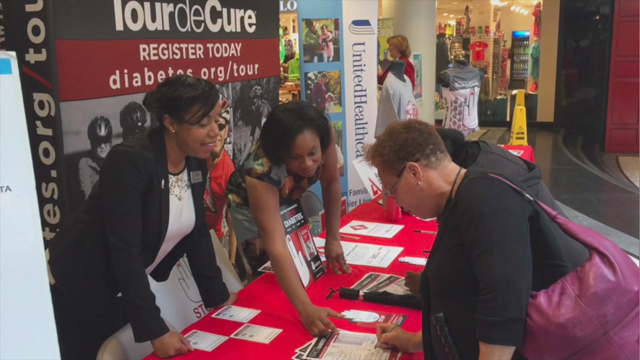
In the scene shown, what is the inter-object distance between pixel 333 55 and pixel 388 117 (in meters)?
0.80

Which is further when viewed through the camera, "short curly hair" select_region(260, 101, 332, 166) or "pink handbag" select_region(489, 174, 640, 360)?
"short curly hair" select_region(260, 101, 332, 166)

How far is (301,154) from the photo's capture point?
5.82 ft

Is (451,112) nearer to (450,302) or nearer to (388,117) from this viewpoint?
(388,117)

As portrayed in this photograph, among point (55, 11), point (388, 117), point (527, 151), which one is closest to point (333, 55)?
point (388, 117)

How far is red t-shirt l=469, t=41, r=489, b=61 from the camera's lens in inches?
472

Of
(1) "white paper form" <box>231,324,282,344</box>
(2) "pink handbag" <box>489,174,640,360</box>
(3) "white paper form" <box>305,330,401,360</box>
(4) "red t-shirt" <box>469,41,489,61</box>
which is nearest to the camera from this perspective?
(2) "pink handbag" <box>489,174,640,360</box>

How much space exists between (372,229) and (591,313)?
4.96 feet

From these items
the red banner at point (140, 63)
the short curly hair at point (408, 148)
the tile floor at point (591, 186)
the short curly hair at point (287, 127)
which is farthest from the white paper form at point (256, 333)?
the tile floor at point (591, 186)

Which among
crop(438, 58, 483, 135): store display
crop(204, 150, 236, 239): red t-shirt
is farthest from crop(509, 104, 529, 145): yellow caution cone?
crop(204, 150, 236, 239): red t-shirt

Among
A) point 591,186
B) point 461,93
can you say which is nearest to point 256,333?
point 461,93

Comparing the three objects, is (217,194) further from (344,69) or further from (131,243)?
(344,69)

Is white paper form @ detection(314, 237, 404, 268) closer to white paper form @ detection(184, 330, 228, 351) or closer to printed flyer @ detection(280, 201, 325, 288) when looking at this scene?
printed flyer @ detection(280, 201, 325, 288)

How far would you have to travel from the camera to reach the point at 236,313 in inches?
70.1

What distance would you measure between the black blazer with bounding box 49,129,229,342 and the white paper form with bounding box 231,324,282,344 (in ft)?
0.69
